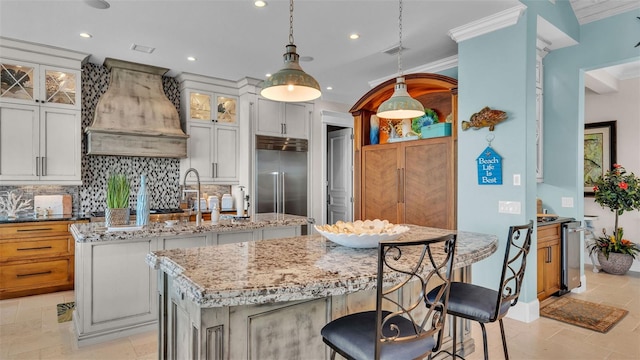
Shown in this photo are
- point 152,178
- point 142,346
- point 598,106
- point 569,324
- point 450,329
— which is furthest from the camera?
point 598,106

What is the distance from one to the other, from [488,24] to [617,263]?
12.8ft

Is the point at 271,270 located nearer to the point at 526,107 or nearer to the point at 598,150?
the point at 526,107

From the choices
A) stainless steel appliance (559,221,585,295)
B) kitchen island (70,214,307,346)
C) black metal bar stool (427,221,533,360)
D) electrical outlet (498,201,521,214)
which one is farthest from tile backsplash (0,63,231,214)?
stainless steel appliance (559,221,585,295)

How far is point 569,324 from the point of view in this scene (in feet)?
10.4

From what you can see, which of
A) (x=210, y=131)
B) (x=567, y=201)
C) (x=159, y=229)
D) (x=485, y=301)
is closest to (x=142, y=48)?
(x=210, y=131)

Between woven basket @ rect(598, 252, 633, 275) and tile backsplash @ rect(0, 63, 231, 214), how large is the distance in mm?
6262

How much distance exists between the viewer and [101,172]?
15.6 feet

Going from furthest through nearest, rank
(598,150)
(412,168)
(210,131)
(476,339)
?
1. (598,150)
2. (210,131)
3. (412,168)
4. (476,339)

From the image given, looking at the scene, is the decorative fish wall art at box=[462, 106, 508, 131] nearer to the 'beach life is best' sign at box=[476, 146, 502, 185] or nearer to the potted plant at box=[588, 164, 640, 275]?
the 'beach life is best' sign at box=[476, 146, 502, 185]

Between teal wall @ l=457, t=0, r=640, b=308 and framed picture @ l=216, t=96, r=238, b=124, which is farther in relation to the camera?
framed picture @ l=216, t=96, r=238, b=124

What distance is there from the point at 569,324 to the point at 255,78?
15.9ft

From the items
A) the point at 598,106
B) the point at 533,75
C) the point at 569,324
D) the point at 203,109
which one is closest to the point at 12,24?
the point at 203,109

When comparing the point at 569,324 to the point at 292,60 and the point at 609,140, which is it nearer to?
the point at 292,60

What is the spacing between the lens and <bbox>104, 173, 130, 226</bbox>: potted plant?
2.76 meters
